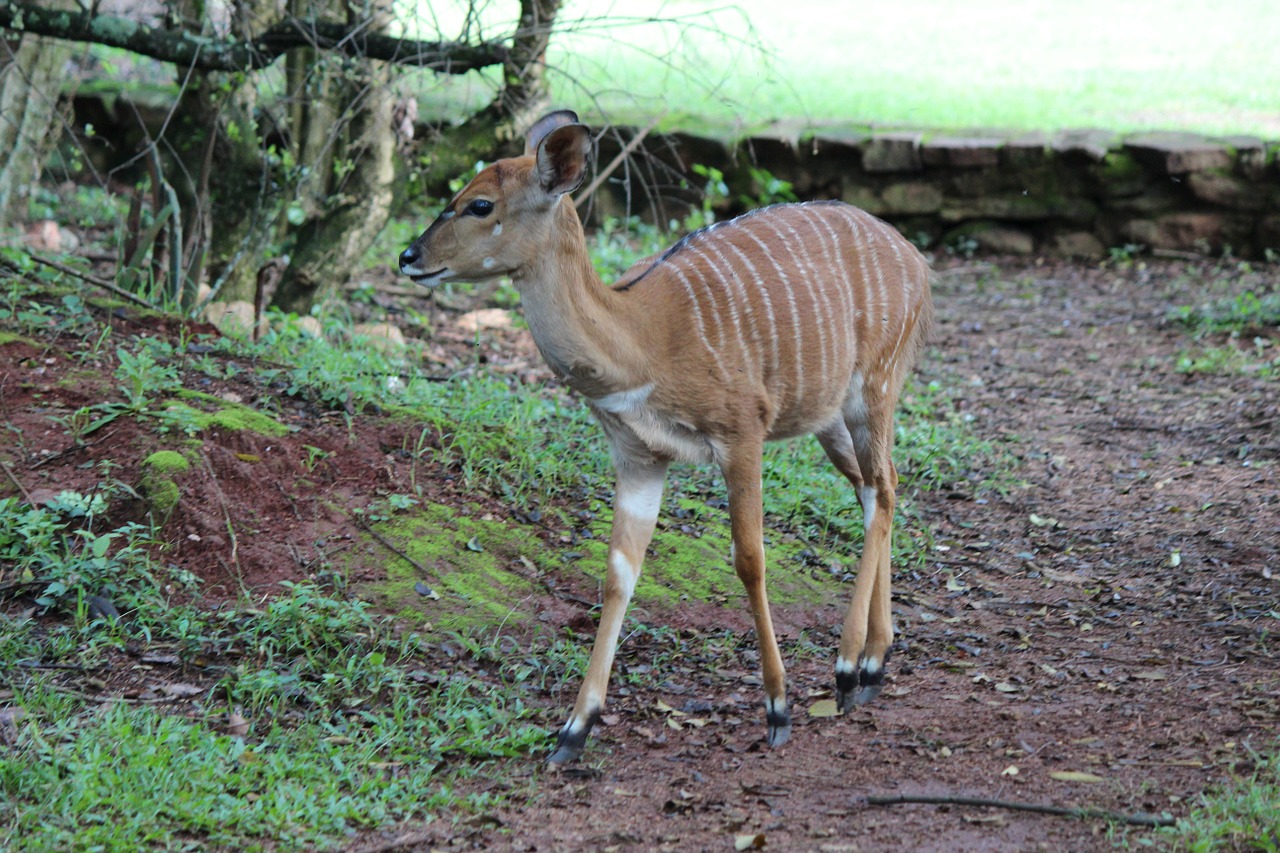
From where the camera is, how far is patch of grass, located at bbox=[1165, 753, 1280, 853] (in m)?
3.26

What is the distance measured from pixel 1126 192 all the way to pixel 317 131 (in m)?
7.11

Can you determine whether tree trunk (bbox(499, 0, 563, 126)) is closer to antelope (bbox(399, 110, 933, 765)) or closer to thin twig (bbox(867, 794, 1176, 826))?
antelope (bbox(399, 110, 933, 765))

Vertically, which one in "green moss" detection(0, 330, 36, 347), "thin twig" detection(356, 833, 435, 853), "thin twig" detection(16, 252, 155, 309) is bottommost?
"thin twig" detection(356, 833, 435, 853)

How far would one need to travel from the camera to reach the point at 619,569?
4367 mm

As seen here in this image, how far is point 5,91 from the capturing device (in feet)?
26.6

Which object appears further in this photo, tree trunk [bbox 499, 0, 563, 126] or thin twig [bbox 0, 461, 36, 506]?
tree trunk [bbox 499, 0, 563, 126]

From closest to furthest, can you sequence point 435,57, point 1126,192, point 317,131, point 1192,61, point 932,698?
point 932,698, point 435,57, point 317,131, point 1126,192, point 1192,61

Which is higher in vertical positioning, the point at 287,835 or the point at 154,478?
the point at 154,478

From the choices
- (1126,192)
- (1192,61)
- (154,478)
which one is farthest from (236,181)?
(1192,61)

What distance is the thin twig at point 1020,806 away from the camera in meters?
3.45

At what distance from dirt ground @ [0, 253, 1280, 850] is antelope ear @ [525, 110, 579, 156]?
170 centimetres

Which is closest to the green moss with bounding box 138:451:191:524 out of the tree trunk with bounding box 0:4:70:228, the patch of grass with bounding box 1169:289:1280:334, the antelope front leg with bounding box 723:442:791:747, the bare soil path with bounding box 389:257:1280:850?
the bare soil path with bounding box 389:257:1280:850

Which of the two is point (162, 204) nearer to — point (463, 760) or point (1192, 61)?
point (463, 760)

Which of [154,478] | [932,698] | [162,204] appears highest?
[162,204]
